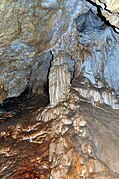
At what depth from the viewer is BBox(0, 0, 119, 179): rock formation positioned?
6.34 m

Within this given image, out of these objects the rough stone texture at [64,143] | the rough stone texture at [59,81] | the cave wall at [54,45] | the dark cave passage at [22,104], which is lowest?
the rough stone texture at [64,143]

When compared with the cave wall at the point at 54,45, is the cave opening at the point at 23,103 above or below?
below

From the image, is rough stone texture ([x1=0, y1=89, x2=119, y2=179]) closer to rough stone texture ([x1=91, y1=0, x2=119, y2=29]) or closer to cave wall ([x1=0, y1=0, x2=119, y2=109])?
cave wall ([x1=0, y1=0, x2=119, y2=109])

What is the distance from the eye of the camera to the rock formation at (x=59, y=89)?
6.34m

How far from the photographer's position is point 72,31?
9.33 meters

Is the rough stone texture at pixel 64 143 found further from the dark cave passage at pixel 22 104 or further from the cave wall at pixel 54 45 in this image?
the dark cave passage at pixel 22 104

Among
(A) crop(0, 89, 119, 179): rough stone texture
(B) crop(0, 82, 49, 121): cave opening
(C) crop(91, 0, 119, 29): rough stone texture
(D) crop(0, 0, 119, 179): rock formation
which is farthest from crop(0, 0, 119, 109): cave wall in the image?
(C) crop(91, 0, 119, 29): rough stone texture

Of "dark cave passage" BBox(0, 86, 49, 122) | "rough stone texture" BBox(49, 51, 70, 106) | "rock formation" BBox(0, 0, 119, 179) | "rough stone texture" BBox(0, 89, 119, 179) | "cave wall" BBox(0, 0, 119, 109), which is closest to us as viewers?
"rough stone texture" BBox(0, 89, 119, 179)

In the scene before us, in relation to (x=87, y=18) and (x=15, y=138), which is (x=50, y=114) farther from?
(x=87, y=18)

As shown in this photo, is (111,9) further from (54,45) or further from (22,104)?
(22,104)

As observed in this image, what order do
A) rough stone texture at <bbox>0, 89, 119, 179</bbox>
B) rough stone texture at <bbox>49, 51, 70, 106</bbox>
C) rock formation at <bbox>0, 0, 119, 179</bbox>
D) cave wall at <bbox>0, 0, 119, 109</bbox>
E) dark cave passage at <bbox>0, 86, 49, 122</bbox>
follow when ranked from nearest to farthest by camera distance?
rough stone texture at <bbox>0, 89, 119, 179</bbox>, rock formation at <bbox>0, 0, 119, 179</bbox>, rough stone texture at <bbox>49, 51, 70, 106</bbox>, cave wall at <bbox>0, 0, 119, 109</bbox>, dark cave passage at <bbox>0, 86, 49, 122</bbox>

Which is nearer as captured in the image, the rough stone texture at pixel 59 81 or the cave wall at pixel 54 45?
the rough stone texture at pixel 59 81

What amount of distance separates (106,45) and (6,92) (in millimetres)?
4201

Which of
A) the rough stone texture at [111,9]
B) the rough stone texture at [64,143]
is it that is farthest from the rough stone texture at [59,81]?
the rough stone texture at [111,9]
